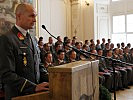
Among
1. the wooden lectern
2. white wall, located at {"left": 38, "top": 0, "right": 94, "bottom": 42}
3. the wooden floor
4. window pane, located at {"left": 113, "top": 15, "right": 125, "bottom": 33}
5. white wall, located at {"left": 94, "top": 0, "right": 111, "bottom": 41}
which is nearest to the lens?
the wooden lectern

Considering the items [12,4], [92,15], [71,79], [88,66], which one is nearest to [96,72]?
[88,66]

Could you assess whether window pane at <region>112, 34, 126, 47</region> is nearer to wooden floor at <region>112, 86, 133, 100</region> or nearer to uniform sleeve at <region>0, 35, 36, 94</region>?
wooden floor at <region>112, 86, 133, 100</region>

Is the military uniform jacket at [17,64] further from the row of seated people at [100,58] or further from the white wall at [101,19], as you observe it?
the white wall at [101,19]

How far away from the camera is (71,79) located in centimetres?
129

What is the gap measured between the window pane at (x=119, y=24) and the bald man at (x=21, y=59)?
8.92 metres

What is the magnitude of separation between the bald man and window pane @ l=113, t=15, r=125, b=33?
892 centimetres

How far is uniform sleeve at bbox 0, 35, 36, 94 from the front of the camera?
4.96 feet

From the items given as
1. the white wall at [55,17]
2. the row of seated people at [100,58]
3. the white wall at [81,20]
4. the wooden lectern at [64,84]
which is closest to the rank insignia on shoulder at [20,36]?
the wooden lectern at [64,84]

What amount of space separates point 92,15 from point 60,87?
846cm

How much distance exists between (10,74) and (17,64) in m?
0.14

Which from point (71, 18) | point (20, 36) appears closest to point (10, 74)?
point (20, 36)

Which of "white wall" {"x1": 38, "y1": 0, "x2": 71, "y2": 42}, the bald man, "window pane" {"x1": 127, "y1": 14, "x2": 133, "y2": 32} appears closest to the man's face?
the bald man

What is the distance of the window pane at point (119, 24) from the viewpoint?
33.7ft

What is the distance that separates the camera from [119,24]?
10.4 metres
